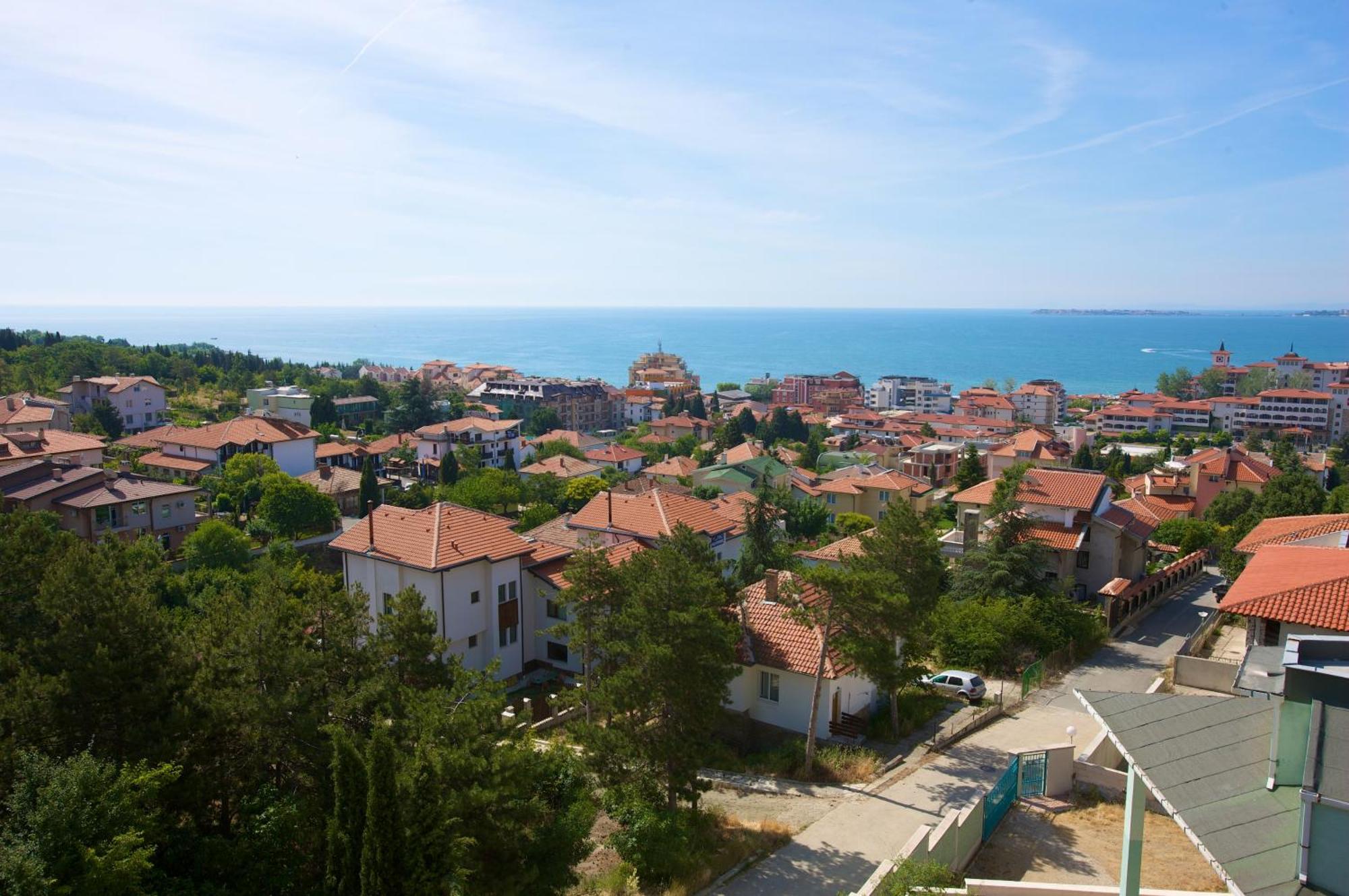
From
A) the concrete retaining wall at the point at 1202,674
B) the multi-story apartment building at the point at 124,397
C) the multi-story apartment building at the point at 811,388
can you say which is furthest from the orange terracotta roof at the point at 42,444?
the multi-story apartment building at the point at 811,388

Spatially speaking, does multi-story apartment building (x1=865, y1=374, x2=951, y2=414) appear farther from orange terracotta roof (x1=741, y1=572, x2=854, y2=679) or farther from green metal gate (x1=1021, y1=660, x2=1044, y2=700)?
orange terracotta roof (x1=741, y1=572, x2=854, y2=679)

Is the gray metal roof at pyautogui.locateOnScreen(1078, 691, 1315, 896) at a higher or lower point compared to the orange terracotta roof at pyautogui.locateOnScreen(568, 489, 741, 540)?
higher

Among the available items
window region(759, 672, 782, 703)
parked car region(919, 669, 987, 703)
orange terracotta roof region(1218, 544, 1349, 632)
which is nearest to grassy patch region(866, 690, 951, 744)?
parked car region(919, 669, 987, 703)

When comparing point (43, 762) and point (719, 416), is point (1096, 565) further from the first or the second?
point (719, 416)

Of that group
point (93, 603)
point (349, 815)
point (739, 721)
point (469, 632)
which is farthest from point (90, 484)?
point (349, 815)

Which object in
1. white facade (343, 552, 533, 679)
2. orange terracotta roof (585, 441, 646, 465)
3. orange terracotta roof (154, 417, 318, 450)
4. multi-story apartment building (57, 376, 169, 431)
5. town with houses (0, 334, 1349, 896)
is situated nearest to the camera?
town with houses (0, 334, 1349, 896)

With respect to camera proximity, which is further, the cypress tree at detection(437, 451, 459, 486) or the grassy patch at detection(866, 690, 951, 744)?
the cypress tree at detection(437, 451, 459, 486)

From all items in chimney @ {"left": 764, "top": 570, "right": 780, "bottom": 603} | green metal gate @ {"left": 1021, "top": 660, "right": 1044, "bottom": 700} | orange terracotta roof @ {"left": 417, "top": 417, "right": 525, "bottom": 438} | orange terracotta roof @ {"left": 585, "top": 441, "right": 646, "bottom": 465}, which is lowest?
orange terracotta roof @ {"left": 585, "top": 441, "right": 646, "bottom": 465}

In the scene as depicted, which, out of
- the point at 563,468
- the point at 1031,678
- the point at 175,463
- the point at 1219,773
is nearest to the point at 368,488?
the point at 175,463
